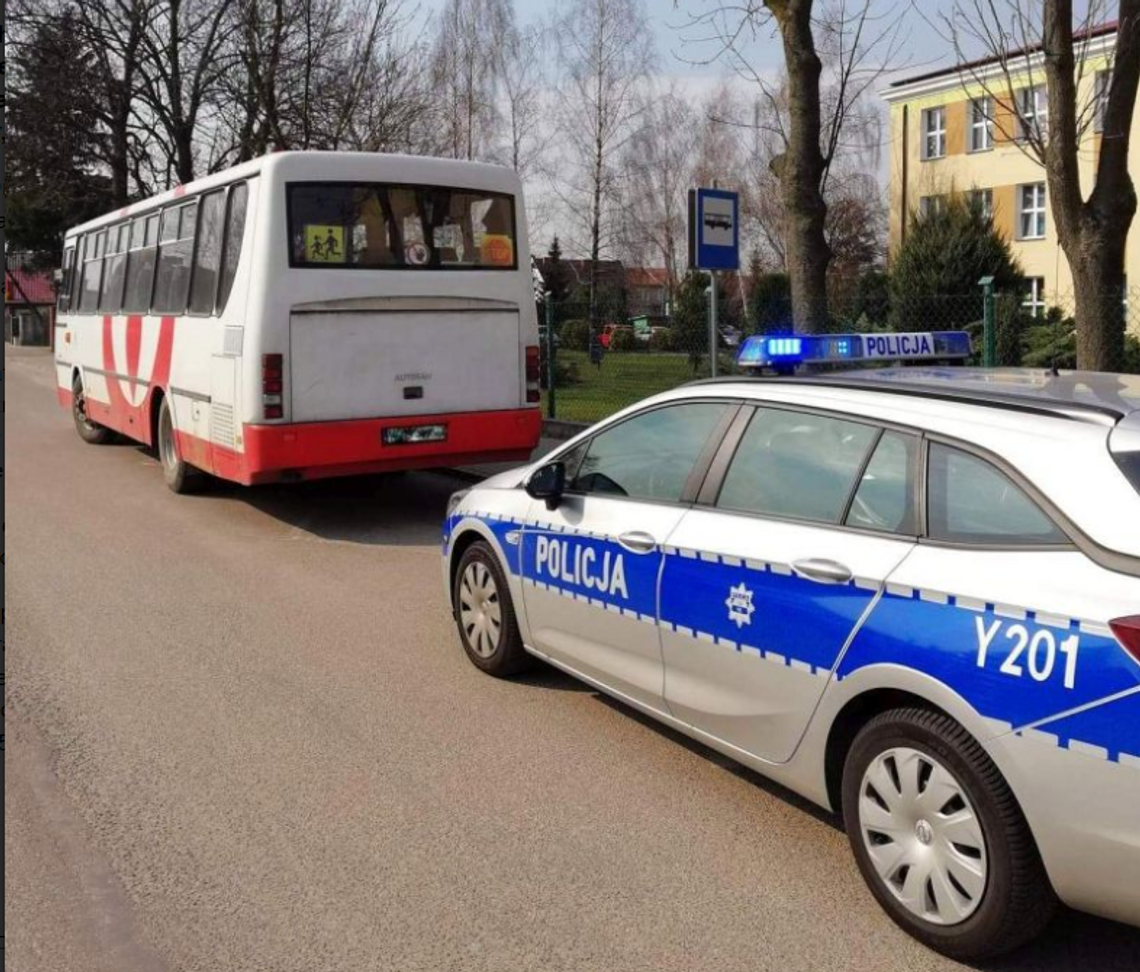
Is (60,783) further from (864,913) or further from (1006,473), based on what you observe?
(1006,473)

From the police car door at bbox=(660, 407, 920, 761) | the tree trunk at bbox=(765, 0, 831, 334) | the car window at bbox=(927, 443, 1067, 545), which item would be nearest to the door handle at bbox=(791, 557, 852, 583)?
the police car door at bbox=(660, 407, 920, 761)

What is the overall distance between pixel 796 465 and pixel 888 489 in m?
0.44

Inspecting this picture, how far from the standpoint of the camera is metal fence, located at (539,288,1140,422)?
1652cm

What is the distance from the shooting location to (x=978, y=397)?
352 cm

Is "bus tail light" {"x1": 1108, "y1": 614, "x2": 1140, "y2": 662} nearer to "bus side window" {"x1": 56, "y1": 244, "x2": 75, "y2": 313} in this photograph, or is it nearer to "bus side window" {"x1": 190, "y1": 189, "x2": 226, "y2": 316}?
"bus side window" {"x1": 190, "y1": 189, "x2": 226, "y2": 316}

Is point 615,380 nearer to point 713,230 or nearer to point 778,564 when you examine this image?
point 713,230

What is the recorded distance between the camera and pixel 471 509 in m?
5.81

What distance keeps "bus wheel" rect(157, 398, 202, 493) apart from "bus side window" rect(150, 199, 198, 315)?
97 cm

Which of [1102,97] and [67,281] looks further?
[67,281]

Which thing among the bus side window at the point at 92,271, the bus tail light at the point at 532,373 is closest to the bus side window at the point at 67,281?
the bus side window at the point at 92,271

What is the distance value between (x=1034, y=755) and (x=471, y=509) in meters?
3.37

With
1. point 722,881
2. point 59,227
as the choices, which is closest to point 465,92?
point 59,227

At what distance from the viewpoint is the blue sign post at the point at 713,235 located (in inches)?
386

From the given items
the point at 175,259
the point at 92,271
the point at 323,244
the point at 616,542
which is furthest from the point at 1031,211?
the point at 616,542
